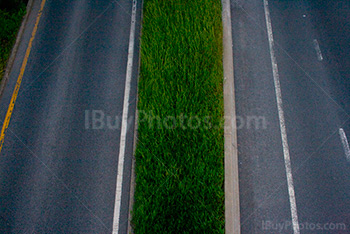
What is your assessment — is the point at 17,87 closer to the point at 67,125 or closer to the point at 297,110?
the point at 67,125

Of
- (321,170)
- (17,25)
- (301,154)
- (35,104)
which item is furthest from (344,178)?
(17,25)

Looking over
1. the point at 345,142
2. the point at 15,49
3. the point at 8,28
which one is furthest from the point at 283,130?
the point at 8,28

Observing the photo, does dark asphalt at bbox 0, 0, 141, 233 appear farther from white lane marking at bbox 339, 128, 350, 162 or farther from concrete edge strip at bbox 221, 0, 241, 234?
white lane marking at bbox 339, 128, 350, 162

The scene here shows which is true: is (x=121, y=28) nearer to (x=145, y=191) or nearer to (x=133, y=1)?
(x=133, y=1)

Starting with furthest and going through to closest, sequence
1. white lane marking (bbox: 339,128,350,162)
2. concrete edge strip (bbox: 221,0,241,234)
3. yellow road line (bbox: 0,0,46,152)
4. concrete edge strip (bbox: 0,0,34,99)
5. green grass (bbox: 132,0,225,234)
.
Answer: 1. concrete edge strip (bbox: 0,0,34,99)
2. yellow road line (bbox: 0,0,46,152)
3. white lane marking (bbox: 339,128,350,162)
4. concrete edge strip (bbox: 221,0,241,234)
5. green grass (bbox: 132,0,225,234)

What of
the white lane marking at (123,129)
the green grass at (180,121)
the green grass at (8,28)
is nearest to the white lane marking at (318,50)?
the green grass at (180,121)

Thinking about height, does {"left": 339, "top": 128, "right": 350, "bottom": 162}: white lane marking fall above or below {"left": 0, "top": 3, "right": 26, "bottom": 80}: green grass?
below

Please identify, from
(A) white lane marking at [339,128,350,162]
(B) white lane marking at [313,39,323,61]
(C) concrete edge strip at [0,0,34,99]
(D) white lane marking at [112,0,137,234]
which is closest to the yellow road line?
(C) concrete edge strip at [0,0,34,99]

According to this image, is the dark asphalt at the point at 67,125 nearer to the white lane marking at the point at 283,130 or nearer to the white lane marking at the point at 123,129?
the white lane marking at the point at 123,129
